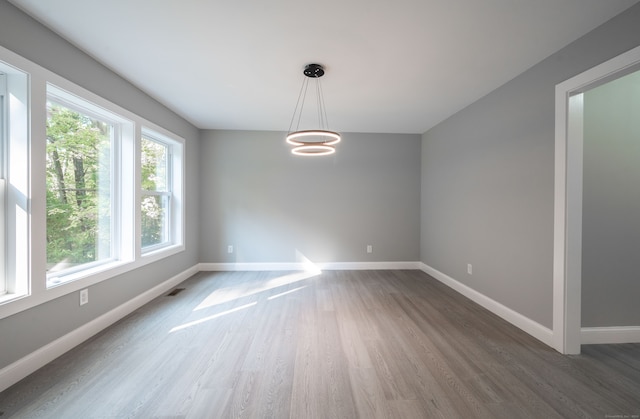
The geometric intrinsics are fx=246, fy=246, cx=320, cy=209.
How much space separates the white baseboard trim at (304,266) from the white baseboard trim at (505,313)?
0.93 m

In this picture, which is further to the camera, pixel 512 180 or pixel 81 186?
pixel 512 180

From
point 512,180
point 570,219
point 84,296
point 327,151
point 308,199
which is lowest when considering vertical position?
point 84,296

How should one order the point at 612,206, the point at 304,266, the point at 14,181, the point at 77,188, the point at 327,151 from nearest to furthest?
the point at 14,181
the point at 612,206
the point at 77,188
the point at 327,151
the point at 304,266

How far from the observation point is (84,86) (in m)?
2.22

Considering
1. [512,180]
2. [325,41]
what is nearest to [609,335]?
[512,180]

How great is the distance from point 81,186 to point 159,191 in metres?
1.26

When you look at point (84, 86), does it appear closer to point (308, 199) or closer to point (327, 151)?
point (327, 151)

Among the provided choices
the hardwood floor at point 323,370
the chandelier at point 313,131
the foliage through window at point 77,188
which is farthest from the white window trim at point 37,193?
the chandelier at point 313,131

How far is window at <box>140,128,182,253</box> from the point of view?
130 inches

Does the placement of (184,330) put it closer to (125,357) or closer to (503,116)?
(125,357)

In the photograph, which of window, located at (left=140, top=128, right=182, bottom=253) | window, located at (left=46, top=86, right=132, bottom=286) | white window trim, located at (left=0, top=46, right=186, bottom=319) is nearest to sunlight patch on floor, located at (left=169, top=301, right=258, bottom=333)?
white window trim, located at (left=0, top=46, right=186, bottom=319)

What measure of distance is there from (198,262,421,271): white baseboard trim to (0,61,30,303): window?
2811 mm

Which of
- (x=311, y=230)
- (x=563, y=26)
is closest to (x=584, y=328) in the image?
(x=563, y=26)

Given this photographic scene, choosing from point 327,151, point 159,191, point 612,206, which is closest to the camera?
point 612,206
